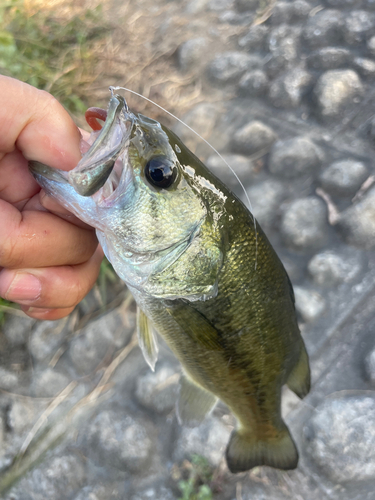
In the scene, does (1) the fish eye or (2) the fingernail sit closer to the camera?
(1) the fish eye

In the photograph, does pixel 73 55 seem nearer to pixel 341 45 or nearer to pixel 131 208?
pixel 341 45

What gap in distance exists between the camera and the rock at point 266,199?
233cm

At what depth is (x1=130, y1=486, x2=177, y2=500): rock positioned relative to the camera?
1672mm

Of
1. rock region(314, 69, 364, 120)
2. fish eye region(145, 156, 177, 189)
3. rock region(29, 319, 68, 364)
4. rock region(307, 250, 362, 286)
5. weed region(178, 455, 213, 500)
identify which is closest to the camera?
fish eye region(145, 156, 177, 189)

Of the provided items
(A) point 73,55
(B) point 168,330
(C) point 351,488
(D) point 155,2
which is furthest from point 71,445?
(D) point 155,2

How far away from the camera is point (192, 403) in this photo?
1.56 metres

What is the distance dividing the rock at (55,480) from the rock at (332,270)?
1716mm

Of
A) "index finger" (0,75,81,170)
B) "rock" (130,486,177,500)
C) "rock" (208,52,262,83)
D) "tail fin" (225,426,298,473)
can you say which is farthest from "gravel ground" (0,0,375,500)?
"index finger" (0,75,81,170)

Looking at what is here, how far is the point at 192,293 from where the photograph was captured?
113cm

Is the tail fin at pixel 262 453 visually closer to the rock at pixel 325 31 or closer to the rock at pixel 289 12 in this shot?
the rock at pixel 325 31

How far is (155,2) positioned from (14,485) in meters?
4.69

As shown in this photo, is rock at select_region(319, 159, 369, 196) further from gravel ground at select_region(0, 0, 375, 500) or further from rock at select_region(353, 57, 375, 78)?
rock at select_region(353, 57, 375, 78)

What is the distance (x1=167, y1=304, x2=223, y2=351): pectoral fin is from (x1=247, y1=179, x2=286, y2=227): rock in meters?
1.28

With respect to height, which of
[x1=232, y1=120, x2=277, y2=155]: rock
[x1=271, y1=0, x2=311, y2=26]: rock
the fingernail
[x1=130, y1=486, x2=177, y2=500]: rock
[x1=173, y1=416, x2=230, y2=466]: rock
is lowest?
[x1=130, y1=486, x2=177, y2=500]: rock
